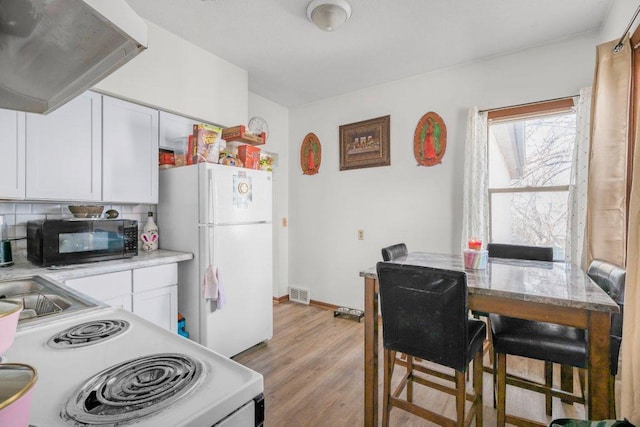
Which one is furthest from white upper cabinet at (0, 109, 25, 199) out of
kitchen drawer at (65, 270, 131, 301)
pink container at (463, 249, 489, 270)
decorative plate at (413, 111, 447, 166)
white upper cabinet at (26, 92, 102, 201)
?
decorative plate at (413, 111, 447, 166)

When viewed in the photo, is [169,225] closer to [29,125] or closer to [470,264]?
[29,125]

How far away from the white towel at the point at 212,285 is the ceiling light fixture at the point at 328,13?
1986 mm

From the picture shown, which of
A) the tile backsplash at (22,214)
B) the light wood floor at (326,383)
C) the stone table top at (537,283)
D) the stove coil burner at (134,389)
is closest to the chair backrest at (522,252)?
the stone table top at (537,283)

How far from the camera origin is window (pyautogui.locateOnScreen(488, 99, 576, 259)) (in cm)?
267

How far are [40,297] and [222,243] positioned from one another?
1.28 m

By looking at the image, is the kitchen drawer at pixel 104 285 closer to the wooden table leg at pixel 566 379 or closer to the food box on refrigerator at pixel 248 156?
the food box on refrigerator at pixel 248 156

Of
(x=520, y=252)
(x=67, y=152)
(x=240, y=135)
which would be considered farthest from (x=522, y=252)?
(x=67, y=152)

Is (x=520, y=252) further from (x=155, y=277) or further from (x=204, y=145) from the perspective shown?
(x=155, y=277)

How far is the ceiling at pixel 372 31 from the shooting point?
2.21 metres

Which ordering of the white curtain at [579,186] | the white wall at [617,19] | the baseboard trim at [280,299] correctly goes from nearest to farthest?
1. the white wall at [617,19]
2. the white curtain at [579,186]
3. the baseboard trim at [280,299]

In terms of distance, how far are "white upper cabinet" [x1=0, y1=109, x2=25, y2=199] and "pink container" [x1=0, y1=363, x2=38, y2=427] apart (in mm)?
1994

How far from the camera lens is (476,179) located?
2.87 metres

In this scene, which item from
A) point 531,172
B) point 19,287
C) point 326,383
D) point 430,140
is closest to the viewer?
point 19,287

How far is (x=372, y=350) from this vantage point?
69.3 inches
